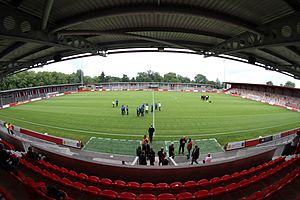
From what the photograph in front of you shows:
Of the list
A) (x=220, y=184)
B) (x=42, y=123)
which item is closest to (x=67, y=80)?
(x=42, y=123)

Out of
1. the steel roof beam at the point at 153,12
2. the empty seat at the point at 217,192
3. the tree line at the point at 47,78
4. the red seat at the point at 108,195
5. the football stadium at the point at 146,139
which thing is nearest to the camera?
the red seat at the point at 108,195

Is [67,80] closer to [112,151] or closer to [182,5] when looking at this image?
[112,151]

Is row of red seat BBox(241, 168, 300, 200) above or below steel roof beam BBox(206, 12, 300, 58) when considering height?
below

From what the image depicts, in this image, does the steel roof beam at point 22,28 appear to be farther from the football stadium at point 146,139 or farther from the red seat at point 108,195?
the red seat at point 108,195

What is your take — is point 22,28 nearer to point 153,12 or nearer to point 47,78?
point 153,12

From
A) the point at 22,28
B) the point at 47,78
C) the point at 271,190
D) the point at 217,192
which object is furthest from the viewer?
the point at 47,78

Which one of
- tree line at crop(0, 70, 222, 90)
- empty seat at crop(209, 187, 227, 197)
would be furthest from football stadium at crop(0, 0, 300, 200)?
tree line at crop(0, 70, 222, 90)

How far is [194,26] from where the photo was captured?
8.50 meters

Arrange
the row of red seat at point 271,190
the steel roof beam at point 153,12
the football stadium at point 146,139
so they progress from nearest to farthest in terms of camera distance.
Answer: the row of red seat at point 271,190 < the football stadium at point 146,139 < the steel roof beam at point 153,12

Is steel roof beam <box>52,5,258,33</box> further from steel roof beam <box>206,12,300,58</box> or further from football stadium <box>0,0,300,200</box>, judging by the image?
steel roof beam <box>206,12,300,58</box>

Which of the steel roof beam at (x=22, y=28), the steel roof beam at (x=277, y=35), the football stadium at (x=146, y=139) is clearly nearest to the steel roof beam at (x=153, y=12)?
the football stadium at (x=146, y=139)

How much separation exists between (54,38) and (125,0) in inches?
163

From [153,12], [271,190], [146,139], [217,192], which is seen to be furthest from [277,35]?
[146,139]

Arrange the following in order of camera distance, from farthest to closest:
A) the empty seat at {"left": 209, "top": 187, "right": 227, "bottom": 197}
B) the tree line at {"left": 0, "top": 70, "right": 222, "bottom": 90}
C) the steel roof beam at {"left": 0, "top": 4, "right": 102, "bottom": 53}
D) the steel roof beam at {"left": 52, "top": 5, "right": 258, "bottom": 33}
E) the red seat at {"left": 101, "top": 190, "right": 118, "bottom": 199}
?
the tree line at {"left": 0, "top": 70, "right": 222, "bottom": 90} → the steel roof beam at {"left": 52, "top": 5, "right": 258, "bottom": 33} → the steel roof beam at {"left": 0, "top": 4, "right": 102, "bottom": 53} → the empty seat at {"left": 209, "top": 187, "right": 227, "bottom": 197} → the red seat at {"left": 101, "top": 190, "right": 118, "bottom": 199}
